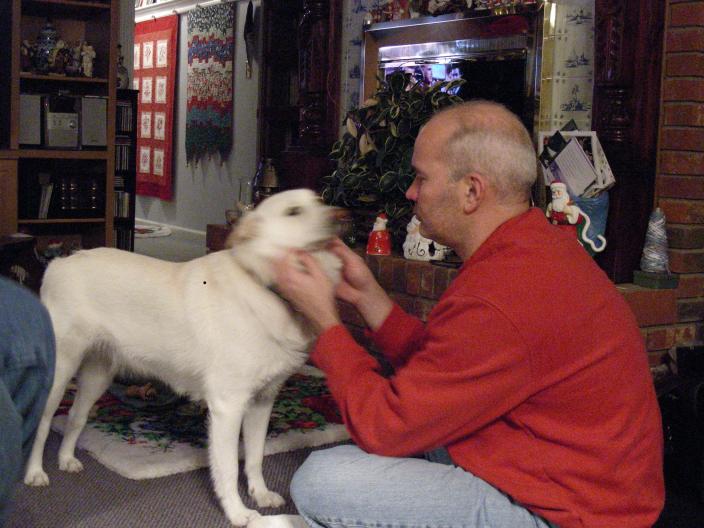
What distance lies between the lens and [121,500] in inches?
77.8

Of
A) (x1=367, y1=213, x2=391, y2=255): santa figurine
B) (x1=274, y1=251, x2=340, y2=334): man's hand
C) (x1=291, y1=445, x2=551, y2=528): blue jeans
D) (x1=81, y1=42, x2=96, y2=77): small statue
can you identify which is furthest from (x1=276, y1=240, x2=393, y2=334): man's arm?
(x1=81, y1=42, x2=96, y2=77): small statue

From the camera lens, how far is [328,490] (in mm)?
1323

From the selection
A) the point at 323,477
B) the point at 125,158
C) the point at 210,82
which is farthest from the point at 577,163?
the point at 210,82

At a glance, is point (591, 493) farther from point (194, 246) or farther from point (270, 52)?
point (194, 246)

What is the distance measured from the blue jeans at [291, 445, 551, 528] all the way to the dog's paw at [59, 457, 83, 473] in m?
1.01

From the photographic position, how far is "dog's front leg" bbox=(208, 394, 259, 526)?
182 cm

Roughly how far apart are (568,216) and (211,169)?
15.2 ft

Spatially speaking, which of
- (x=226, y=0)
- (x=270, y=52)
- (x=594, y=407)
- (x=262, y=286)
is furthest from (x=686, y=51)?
(x=226, y=0)

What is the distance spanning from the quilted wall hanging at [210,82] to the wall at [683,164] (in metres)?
4.36

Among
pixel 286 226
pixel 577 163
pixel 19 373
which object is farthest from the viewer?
pixel 577 163

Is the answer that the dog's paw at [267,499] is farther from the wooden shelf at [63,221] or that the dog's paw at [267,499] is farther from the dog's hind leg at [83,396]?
the wooden shelf at [63,221]

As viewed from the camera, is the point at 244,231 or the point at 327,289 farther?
the point at 244,231

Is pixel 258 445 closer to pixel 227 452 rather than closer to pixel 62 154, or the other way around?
pixel 227 452

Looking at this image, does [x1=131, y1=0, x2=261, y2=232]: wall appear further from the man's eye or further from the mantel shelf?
the man's eye
